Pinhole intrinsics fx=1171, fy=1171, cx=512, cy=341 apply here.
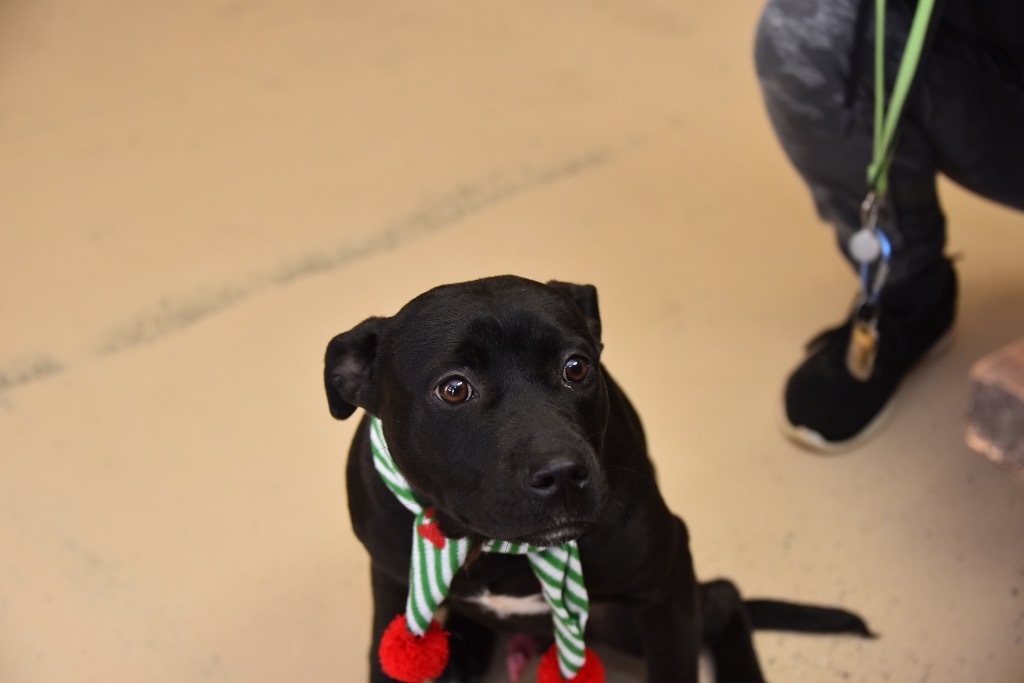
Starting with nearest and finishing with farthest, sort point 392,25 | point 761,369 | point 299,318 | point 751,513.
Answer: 1. point 751,513
2. point 761,369
3. point 299,318
4. point 392,25

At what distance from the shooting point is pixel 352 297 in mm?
2531

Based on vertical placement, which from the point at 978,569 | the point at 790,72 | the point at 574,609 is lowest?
the point at 978,569

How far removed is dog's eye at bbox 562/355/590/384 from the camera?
129 cm

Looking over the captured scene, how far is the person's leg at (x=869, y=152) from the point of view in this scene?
76.5 inches

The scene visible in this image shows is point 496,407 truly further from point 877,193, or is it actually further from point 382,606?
point 877,193

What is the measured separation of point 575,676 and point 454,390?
17.6 inches

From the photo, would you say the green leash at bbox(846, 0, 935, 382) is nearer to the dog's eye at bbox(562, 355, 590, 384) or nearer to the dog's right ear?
the dog's eye at bbox(562, 355, 590, 384)

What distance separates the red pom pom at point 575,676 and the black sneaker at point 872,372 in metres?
0.78

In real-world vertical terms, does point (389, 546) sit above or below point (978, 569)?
above

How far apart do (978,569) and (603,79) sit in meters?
1.83

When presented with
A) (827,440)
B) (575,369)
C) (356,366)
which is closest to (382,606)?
(356,366)

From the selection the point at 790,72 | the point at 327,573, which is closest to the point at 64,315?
the point at 327,573

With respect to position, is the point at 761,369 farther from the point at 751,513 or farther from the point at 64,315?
the point at 64,315

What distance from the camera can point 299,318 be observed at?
8.18 ft
